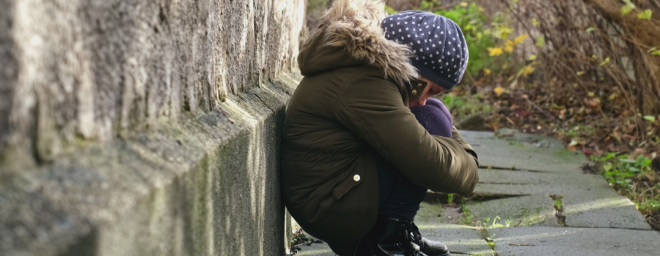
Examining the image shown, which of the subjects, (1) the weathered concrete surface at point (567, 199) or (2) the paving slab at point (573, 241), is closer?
(2) the paving slab at point (573, 241)

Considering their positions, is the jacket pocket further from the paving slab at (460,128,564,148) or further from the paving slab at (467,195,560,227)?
the paving slab at (460,128,564,148)

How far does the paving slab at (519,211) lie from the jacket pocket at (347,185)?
1.36 m

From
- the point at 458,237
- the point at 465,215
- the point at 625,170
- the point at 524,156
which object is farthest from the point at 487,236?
the point at 524,156

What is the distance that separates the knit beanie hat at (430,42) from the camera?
6.00 ft

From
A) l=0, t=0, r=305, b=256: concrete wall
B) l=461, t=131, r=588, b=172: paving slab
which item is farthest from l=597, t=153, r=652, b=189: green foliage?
l=0, t=0, r=305, b=256: concrete wall

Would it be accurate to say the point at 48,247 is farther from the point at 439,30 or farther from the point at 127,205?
the point at 439,30

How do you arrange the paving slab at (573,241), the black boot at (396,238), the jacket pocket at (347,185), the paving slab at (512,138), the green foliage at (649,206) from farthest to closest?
the paving slab at (512,138)
the green foliage at (649,206)
the paving slab at (573,241)
the black boot at (396,238)
the jacket pocket at (347,185)

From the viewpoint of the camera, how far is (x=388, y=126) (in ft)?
5.48

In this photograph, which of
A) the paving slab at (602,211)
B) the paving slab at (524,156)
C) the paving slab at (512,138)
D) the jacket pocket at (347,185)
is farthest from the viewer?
the paving slab at (512,138)

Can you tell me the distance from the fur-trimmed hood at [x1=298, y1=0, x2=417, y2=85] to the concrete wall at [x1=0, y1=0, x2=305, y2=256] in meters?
0.37

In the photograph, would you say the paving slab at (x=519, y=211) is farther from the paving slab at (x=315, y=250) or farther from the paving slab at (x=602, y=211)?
the paving slab at (x=315, y=250)

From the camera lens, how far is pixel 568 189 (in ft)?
11.7

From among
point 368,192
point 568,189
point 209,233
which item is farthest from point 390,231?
point 568,189

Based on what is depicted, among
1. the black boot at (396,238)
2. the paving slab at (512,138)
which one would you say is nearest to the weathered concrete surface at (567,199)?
the paving slab at (512,138)
